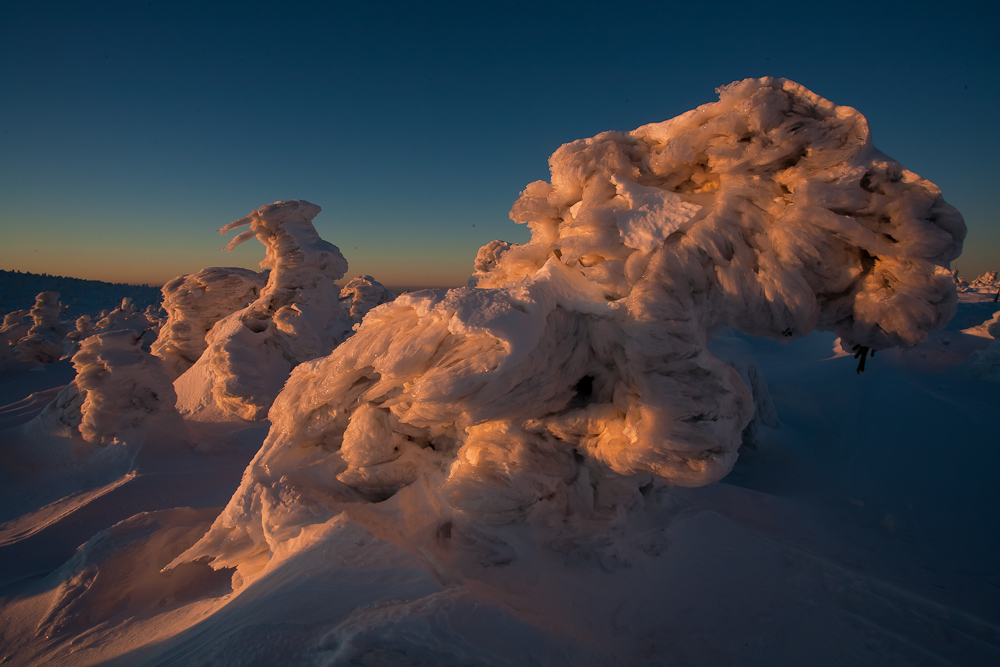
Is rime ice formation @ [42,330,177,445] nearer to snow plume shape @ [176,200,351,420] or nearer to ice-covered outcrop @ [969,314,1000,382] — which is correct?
snow plume shape @ [176,200,351,420]

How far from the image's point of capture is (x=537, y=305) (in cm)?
221

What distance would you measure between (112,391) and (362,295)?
11.3m

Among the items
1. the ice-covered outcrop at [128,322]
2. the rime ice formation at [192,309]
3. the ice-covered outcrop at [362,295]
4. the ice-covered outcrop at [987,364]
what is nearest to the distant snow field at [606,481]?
the ice-covered outcrop at [987,364]

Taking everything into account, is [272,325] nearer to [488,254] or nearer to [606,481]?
[606,481]

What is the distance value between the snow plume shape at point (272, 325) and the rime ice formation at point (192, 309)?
0.77 m

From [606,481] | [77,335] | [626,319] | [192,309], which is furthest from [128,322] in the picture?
[77,335]

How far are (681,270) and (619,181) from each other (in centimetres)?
64

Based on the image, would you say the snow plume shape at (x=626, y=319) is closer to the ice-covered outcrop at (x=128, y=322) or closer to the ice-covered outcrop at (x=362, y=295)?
the ice-covered outcrop at (x=128, y=322)

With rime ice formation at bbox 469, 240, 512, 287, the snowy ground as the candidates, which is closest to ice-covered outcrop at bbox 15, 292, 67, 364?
the snowy ground

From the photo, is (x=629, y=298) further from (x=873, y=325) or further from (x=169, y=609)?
(x=169, y=609)

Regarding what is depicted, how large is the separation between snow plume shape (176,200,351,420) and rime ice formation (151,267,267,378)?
2.51 ft

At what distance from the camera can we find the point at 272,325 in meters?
7.36

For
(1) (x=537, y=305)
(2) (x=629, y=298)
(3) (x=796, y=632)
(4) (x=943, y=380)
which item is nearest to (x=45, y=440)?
(1) (x=537, y=305)

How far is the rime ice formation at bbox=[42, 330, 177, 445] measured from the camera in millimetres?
5227
